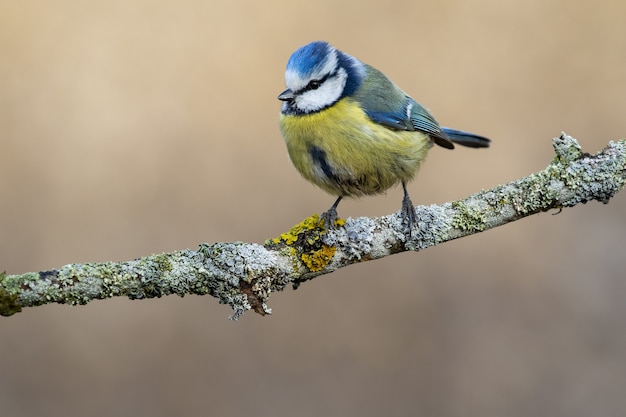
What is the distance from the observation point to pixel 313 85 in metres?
2.88

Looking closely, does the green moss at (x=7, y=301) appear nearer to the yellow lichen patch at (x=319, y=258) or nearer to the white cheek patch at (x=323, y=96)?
the yellow lichen patch at (x=319, y=258)

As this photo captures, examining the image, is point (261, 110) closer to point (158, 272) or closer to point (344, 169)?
point (344, 169)

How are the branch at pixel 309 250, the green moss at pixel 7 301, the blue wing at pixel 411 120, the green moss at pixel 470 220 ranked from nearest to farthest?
the green moss at pixel 7 301
the branch at pixel 309 250
the green moss at pixel 470 220
the blue wing at pixel 411 120

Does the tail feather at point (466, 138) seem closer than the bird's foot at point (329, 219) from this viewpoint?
No

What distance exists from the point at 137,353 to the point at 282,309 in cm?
81

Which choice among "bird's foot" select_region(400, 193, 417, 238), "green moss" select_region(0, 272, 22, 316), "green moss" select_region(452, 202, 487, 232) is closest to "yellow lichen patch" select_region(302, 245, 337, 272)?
"bird's foot" select_region(400, 193, 417, 238)

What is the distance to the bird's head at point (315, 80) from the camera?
2.82 meters

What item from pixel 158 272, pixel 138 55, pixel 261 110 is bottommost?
pixel 158 272

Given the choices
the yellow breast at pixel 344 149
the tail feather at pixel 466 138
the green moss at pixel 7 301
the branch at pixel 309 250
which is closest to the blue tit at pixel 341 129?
the yellow breast at pixel 344 149

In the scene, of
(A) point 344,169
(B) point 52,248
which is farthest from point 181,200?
(A) point 344,169

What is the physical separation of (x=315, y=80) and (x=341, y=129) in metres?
0.21

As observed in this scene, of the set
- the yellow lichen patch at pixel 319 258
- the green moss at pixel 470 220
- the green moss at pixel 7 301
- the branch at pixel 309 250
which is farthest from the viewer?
the green moss at pixel 470 220

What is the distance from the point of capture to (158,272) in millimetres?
2207

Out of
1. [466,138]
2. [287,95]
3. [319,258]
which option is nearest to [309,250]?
[319,258]
